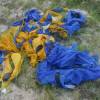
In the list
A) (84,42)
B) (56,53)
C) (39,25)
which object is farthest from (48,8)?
(56,53)

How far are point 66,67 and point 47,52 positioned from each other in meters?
0.38

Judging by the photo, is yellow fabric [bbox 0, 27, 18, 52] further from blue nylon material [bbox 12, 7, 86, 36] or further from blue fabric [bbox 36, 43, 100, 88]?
blue fabric [bbox 36, 43, 100, 88]

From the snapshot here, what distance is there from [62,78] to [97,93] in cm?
45

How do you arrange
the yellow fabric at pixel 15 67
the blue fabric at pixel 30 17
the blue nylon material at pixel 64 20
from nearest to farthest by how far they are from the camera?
the yellow fabric at pixel 15 67
the blue nylon material at pixel 64 20
the blue fabric at pixel 30 17

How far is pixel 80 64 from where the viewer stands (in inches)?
153

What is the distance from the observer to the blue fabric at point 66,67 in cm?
366

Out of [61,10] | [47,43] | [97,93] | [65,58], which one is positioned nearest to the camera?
[97,93]

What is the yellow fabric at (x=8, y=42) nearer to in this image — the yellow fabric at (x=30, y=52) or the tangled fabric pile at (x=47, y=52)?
the tangled fabric pile at (x=47, y=52)

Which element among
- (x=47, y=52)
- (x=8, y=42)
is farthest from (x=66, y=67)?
(x=8, y=42)

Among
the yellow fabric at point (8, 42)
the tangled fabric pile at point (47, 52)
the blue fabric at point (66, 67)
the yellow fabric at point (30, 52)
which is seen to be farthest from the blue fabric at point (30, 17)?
A: the blue fabric at point (66, 67)

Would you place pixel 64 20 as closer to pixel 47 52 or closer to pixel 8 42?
pixel 47 52

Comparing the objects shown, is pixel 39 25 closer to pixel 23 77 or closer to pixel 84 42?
pixel 84 42

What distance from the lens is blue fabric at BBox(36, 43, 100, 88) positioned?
3.66m

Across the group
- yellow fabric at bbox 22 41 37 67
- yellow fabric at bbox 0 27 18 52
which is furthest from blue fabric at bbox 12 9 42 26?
yellow fabric at bbox 22 41 37 67
